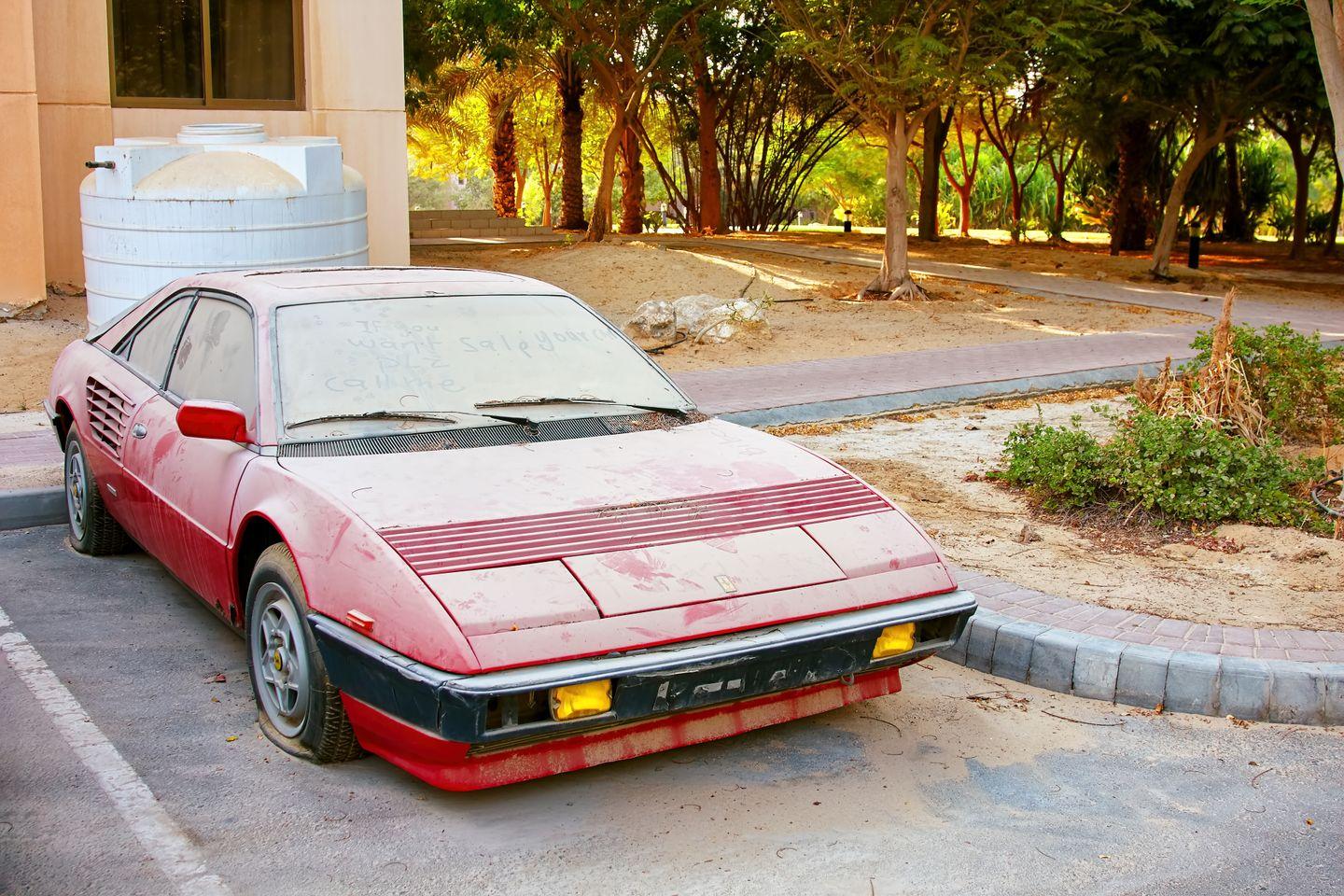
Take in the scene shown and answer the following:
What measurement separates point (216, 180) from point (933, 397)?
18.0 ft

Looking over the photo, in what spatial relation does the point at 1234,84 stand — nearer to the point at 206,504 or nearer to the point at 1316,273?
the point at 1316,273

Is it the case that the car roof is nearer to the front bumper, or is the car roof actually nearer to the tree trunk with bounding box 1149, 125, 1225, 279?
the front bumper

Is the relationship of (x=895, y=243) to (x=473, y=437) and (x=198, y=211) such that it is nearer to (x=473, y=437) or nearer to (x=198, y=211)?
(x=198, y=211)

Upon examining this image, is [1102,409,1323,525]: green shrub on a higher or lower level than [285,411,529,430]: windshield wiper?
lower

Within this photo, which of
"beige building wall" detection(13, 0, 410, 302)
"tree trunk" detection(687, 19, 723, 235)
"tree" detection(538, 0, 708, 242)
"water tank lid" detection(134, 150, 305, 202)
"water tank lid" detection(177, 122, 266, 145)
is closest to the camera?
"water tank lid" detection(134, 150, 305, 202)

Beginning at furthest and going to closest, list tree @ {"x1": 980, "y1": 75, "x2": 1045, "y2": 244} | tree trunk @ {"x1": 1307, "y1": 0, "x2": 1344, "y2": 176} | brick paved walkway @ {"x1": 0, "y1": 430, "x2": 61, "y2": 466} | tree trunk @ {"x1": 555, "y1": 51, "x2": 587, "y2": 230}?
1. tree @ {"x1": 980, "y1": 75, "x2": 1045, "y2": 244}
2. tree trunk @ {"x1": 555, "y1": 51, "x2": 587, "y2": 230}
3. brick paved walkway @ {"x1": 0, "y1": 430, "x2": 61, "y2": 466}
4. tree trunk @ {"x1": 1307, "y1": 0, "x2": 1344, "y2": 176}

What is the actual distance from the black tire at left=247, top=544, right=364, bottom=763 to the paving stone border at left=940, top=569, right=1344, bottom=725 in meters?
2.44

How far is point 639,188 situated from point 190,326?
23398 mm

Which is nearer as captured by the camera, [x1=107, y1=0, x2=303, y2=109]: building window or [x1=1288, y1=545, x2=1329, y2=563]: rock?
[x1=1288, y1=545, x2=1329, y2=563]: rock

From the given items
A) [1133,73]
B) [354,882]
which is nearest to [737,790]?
[354,882]

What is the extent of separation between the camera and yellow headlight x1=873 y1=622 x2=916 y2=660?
13.5ft

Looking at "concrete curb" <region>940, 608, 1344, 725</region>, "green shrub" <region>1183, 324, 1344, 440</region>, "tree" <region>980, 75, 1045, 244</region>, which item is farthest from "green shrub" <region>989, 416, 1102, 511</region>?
"tree" <region>980, 75, 1045, 244</region>

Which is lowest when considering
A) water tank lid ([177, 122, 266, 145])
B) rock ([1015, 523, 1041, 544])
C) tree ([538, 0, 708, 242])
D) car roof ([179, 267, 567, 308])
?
rock ([1015, 523, 1041, 544])

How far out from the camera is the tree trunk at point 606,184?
67.7ft
